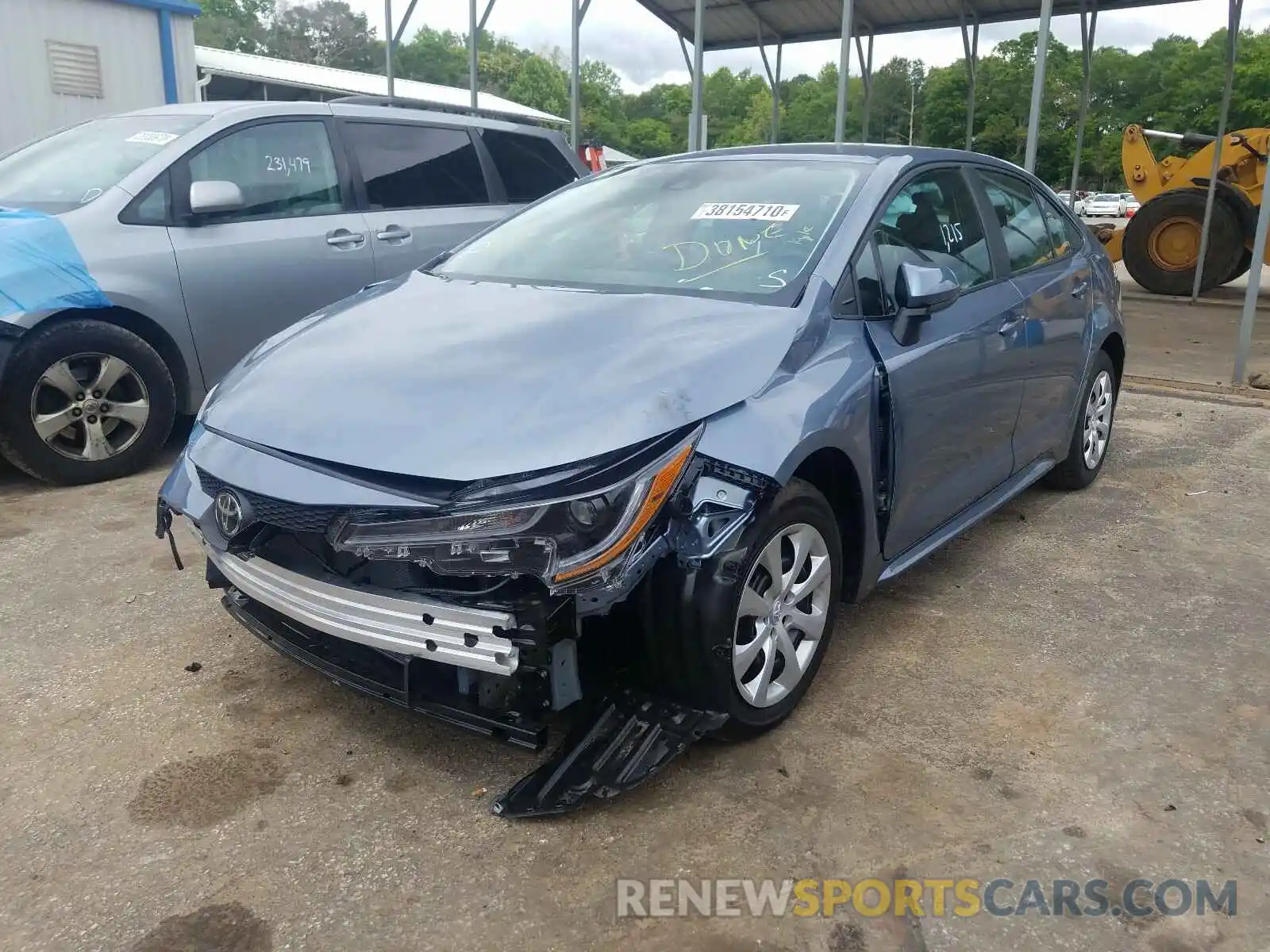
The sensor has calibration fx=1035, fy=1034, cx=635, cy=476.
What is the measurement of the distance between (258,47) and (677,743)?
89.5m

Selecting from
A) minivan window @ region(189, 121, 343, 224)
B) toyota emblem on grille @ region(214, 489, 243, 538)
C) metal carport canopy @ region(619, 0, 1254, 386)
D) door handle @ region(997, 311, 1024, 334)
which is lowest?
toyota emblem on grille @ region(214, 489, 243, 538)

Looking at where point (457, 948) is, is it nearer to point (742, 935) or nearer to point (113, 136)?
point (742, 935)

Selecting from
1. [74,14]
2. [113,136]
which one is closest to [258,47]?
[74,14]

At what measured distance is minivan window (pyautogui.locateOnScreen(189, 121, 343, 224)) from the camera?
16.3 ft

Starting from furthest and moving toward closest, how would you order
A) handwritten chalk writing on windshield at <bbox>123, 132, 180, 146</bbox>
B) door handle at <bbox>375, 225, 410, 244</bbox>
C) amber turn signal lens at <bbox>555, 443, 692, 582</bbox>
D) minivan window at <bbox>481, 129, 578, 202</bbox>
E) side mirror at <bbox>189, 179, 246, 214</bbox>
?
minivan window at <bbox>481, 129, 578, 202</bbox>, door handle at <bbox>375, 225, 410, 244</bbox>, handwritten chalk writing on windshield at <bbox>123, 132, 180, 146</bbox>, side mirror at <bbox>189, 179, 246, 214</bbox>, amber turn signal lens at <bbox>555, 443, 692, 582</bbox>

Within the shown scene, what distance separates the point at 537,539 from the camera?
217 cm

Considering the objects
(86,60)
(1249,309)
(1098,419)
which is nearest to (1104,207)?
(1249,309)

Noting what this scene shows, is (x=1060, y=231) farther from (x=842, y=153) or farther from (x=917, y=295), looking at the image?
(x=917, y=295)

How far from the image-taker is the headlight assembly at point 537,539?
7.11 feet

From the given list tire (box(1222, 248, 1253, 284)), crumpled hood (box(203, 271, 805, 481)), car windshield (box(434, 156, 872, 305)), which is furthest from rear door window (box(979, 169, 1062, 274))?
tire (box(1222, 248, 1253, 284))

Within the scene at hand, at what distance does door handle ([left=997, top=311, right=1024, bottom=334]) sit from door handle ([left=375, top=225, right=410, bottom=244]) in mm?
3285

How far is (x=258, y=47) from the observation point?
262ft

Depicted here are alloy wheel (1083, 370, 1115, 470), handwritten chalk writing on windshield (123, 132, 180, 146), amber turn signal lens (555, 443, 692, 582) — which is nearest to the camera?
amber turn signal lens (555, 443, 692, 582)

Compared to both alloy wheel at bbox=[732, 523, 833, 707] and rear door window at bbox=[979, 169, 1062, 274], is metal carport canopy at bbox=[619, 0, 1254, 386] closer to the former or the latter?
rear door window at bbox=[979, 169, 1062, 274]
